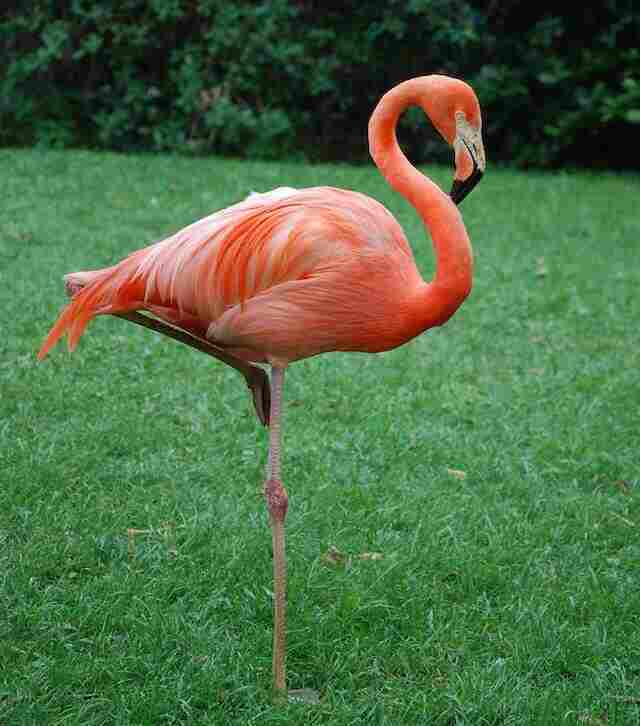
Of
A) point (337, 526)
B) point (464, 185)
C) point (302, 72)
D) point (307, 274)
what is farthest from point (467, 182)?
point (302, 72)

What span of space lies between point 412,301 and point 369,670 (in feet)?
3.81

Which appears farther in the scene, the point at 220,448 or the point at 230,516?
the point at 220,448

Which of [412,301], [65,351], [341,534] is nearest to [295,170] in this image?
[65,351]

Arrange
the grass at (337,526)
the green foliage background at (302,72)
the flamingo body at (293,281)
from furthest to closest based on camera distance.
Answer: the green foliage background at (302,72)
the grass at (337,526)
the flamingo body at (293,281)

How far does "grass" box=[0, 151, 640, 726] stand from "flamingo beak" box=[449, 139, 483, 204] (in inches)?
55.5

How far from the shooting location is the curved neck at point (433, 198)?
2.91 meters

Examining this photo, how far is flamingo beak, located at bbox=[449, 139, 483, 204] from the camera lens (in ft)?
9.79

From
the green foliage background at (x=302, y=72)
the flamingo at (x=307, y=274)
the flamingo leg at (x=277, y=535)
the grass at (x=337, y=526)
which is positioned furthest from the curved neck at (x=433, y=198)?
the green foliage background at (x=302, y=72)

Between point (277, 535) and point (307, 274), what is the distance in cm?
79

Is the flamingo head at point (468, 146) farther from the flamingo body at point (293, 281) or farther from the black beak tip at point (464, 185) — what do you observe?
the flamingo body at point (293, 281)

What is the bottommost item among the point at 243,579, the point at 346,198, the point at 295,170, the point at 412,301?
the point at 295,170

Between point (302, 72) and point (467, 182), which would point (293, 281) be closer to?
point (467, 182)

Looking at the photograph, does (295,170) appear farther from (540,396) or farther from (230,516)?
(230,516)

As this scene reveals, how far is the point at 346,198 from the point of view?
9.96ft
